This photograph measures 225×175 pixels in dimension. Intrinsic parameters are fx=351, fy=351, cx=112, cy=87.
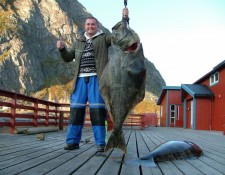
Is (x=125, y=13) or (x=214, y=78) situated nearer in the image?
(x=125, y=13)

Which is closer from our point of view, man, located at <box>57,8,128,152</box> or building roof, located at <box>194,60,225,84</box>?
man, located at <box>57,8,128,152</box>

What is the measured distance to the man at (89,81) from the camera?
4785 mm

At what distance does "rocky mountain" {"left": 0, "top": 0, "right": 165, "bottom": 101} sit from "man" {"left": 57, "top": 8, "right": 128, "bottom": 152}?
78.5 m

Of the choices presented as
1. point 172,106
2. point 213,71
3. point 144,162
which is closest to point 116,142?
point 144,162

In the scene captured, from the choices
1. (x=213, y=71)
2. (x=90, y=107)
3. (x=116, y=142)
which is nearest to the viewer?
(x=116, y=142)

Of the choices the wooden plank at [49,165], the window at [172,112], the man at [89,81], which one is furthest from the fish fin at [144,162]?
the window at [172,112]

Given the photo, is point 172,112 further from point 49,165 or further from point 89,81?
point 49,165

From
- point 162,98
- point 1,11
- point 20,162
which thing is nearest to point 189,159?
point 20,162

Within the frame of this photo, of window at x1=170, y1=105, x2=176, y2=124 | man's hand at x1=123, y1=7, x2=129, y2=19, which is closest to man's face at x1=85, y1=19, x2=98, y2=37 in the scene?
man's hand at x1=123, y1=7, x2=129, y2=19

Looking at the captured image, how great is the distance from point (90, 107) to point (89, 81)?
358mm

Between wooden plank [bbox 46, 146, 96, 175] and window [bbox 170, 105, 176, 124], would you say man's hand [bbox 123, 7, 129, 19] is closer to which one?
wooden plank [bbox 46, 146, 96, 175]

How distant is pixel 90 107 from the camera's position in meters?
4.82

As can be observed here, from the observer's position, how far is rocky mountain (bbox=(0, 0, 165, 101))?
84.5 metres

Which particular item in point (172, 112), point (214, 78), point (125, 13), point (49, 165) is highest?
point (214, 78)
